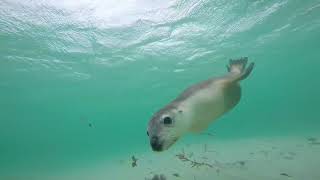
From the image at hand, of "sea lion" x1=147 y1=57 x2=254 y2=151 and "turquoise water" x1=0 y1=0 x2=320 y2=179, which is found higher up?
"turquoise water" x1=0 y1=0 x2=320 y2=179

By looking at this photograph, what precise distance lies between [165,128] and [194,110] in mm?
376

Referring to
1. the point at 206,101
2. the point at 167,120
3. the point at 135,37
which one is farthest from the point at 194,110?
the point at 135,37

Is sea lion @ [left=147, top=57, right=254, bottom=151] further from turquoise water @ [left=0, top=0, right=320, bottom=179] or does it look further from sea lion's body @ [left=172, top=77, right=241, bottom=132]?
turquoise water @ [left=0, top=0, right=320, bottom=179]

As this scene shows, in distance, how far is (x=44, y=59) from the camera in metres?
26.8

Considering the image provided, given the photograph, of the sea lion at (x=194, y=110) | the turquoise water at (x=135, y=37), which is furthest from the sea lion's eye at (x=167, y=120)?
the turquoise water at (x=135, y=37)

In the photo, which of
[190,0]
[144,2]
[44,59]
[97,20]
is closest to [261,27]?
[190,0]

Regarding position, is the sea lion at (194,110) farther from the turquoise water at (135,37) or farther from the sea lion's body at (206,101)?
the turquoise water at (135,37)

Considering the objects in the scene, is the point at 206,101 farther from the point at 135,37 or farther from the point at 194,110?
the point at 135,37

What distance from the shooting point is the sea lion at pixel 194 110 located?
266cm

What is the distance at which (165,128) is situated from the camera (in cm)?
265

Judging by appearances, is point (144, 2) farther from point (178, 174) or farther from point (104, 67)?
point (104, 67)

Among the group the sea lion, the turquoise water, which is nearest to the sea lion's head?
the sea lion

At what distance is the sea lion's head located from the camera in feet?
8.59

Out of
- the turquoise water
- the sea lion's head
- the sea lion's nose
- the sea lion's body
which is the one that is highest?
the turquoise water
